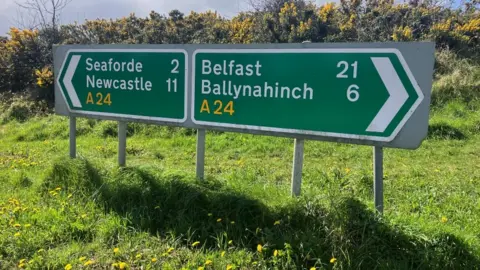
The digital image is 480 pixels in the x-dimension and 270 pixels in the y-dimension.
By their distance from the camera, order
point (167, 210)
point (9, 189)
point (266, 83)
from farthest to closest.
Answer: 1. point (9, 189)
2. point (167, 210)
3. point (266, 83)

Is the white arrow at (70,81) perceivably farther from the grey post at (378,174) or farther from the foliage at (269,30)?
the foliage at (269,30)

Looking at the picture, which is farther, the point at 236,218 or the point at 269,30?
the point at 269,30

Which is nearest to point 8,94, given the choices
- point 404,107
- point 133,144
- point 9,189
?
point 133,144

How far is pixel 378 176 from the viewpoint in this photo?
3.03 m

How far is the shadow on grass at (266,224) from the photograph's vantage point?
8.90 ft

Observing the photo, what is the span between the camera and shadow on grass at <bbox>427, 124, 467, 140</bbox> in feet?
22.5

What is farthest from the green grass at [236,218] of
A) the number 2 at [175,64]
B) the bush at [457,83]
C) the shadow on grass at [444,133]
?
the bush at [457,83]

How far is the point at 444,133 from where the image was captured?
697 centimetres

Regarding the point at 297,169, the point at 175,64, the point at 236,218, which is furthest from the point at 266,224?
the point at 175,64

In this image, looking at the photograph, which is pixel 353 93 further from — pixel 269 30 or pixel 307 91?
pixel 269 30

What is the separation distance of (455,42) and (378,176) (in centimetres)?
954

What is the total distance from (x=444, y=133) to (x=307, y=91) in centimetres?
487

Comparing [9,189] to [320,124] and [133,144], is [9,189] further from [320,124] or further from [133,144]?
[320,124]

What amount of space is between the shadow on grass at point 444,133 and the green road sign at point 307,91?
14.9 feet
